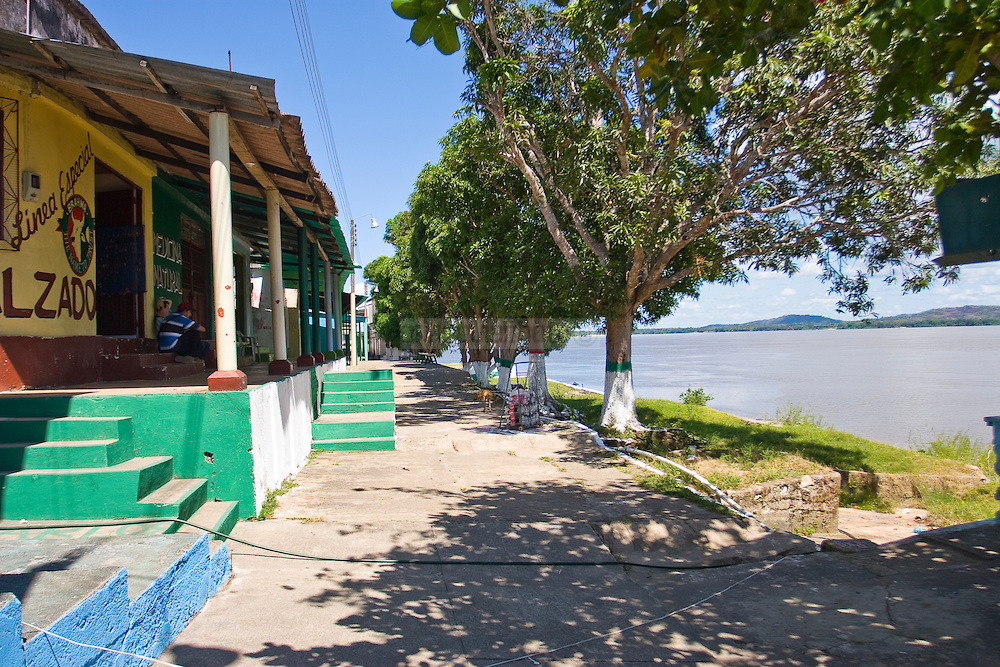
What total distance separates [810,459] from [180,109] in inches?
456

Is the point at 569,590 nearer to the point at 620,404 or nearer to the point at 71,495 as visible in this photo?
the point at 71,495

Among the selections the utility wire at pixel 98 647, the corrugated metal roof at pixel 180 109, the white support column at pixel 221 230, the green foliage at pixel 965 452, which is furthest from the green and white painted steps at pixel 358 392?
the green foliage at pixel 965 452

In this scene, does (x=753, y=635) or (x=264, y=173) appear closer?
(x=753, y=635)

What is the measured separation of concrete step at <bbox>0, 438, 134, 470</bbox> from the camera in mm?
4734

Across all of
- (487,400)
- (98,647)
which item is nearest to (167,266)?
(98,647)

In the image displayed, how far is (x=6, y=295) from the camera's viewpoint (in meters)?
5.85

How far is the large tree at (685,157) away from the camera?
1059cm

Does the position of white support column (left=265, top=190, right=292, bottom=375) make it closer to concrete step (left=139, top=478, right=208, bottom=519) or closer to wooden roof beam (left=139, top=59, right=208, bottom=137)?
wooden roof beam (left=139, top=59, right=208, bottom=137)

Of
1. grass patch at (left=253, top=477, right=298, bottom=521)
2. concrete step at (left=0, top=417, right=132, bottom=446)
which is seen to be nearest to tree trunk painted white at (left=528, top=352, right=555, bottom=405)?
grass patch at (left=253, top=477, right=298, bottom=521)

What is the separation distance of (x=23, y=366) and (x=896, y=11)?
729cm

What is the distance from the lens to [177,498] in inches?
188

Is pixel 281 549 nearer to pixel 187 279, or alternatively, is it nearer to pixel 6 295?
pixel 6 295

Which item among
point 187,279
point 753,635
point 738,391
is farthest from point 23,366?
point 738,391

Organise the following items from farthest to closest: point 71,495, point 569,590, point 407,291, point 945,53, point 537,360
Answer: point 407,291, point 537,360, point 569,590, point 71,495, point 945,53
